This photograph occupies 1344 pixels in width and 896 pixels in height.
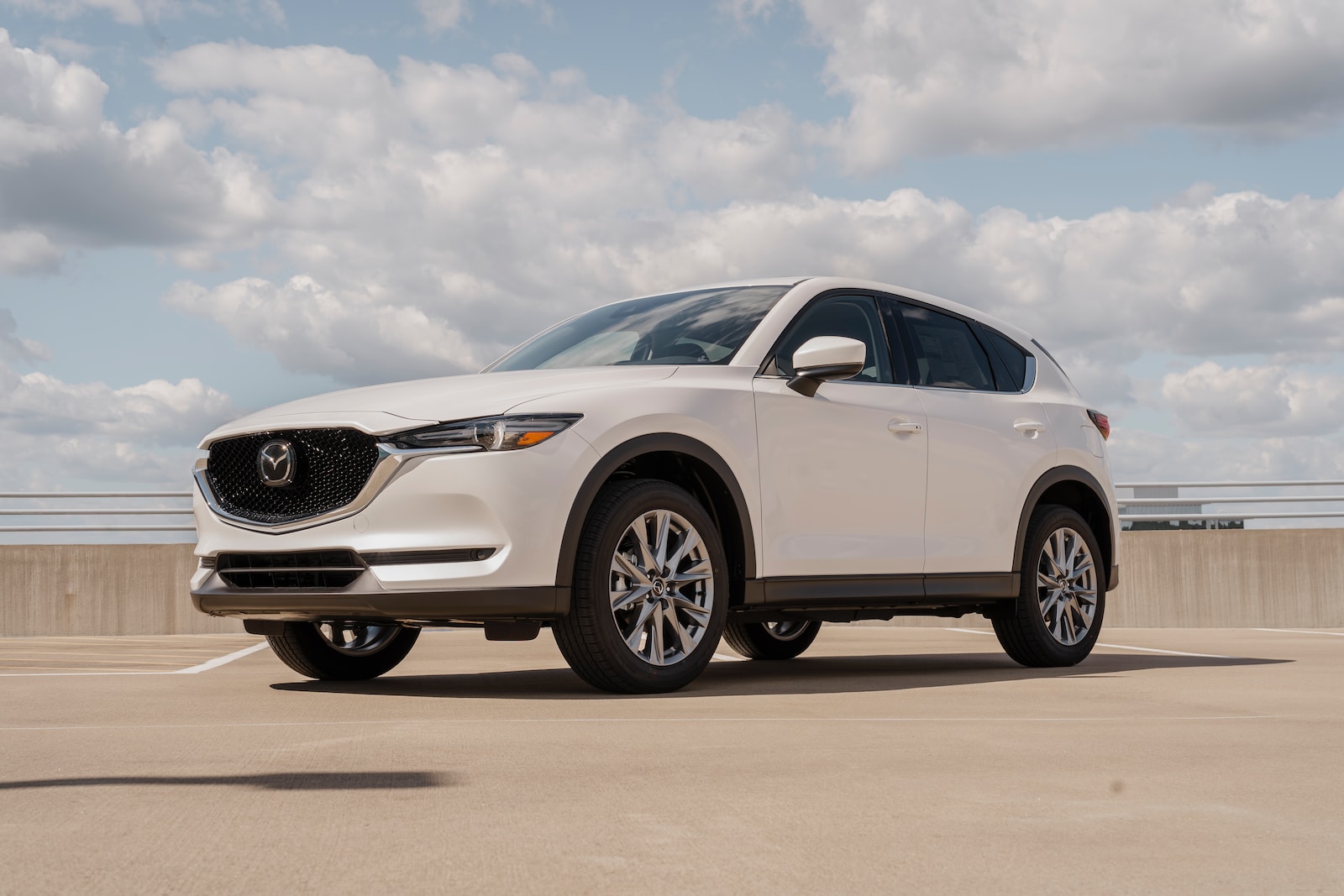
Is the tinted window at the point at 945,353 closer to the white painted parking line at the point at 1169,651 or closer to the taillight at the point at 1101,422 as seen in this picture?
the taillight at the point at 1101,422

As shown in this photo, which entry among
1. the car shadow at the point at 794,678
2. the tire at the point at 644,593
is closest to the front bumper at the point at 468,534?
the tire at the point at 644,593

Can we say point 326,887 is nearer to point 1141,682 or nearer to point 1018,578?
point 1141,682

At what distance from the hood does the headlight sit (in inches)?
1.4

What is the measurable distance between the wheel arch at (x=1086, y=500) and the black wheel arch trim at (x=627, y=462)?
2264mm

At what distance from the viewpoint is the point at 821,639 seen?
12977mm

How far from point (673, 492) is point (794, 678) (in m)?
1.67

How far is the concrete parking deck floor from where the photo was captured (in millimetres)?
2971

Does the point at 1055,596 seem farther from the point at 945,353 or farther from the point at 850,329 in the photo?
the point at 850,329

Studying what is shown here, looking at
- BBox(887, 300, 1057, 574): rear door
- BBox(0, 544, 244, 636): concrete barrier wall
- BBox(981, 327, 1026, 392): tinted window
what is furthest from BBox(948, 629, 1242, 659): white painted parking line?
BBox(0, 544, 244, 636): concrete barrier wall

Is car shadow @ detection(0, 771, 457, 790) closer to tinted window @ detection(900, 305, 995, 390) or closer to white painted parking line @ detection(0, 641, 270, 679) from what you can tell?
white painted parking line @ detection(0, 641, 270, 679)

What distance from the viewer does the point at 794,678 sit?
25.3ft

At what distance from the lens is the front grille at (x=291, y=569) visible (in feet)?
20.3

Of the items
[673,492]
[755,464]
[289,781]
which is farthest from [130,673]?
[289,781]

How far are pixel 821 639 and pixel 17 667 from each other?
6521mm
